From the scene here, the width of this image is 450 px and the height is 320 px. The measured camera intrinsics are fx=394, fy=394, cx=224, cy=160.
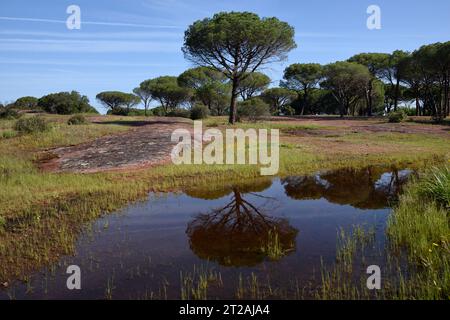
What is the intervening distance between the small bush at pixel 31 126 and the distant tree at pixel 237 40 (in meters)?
17.4

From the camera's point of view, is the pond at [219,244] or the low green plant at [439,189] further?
the low green plant at [439,189]

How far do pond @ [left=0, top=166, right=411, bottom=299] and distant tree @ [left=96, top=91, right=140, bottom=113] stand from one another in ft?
274

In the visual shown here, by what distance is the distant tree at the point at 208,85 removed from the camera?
3049 inches

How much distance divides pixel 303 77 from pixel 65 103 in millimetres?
47189

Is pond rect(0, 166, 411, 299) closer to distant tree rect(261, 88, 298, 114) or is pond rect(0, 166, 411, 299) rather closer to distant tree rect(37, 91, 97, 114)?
distant tree rect(37, 91, 97, 114)

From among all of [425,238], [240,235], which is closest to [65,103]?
[240,235]

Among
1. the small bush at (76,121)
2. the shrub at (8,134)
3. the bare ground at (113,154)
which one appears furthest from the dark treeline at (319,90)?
the bare ground at (113,154)

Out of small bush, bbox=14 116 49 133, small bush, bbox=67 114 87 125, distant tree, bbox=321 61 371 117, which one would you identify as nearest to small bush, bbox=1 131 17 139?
small bush, bbox=14 116 49 133

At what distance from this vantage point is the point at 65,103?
65125 mm

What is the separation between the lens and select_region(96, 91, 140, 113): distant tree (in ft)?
308

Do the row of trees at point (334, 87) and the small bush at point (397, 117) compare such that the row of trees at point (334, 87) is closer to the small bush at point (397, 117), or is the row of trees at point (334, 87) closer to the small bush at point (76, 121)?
the small bush at point (397, 117)
